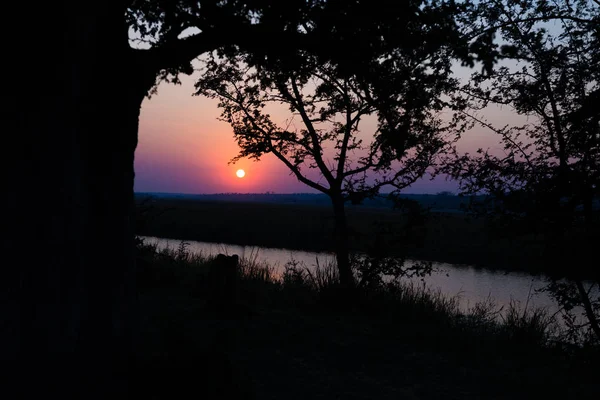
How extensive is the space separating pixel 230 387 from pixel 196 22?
3.84 m

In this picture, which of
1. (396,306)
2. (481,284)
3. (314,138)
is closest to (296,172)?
(314,138)

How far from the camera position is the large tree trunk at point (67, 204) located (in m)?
3.85

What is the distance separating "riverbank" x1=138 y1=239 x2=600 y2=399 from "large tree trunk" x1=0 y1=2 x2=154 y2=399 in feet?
2.11

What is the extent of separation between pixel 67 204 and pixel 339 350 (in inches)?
157

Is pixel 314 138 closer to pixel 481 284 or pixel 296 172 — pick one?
pixel 296 172

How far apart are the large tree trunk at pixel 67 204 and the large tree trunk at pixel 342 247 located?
5.58 metres

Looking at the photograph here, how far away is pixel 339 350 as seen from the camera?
6555 mm

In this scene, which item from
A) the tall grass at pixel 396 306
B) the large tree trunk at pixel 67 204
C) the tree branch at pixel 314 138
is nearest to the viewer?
the large tree trunk at pixel 67 204

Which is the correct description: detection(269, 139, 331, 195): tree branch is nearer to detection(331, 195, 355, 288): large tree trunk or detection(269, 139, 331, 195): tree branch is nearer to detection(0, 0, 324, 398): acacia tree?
detection(331, 195, 355, 288): large tree trunk

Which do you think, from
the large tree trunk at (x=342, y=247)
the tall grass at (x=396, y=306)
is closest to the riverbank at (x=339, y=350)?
the tall grass at (x=396, y=306)

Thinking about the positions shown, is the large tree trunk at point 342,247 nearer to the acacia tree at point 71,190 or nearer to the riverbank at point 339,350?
the riverbank at point 339,350

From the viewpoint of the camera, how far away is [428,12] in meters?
5.64

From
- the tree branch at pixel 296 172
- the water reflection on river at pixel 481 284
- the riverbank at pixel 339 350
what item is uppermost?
the tree branch at pixel 296 172

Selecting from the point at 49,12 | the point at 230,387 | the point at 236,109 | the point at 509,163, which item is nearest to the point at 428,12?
the point at 509,163
